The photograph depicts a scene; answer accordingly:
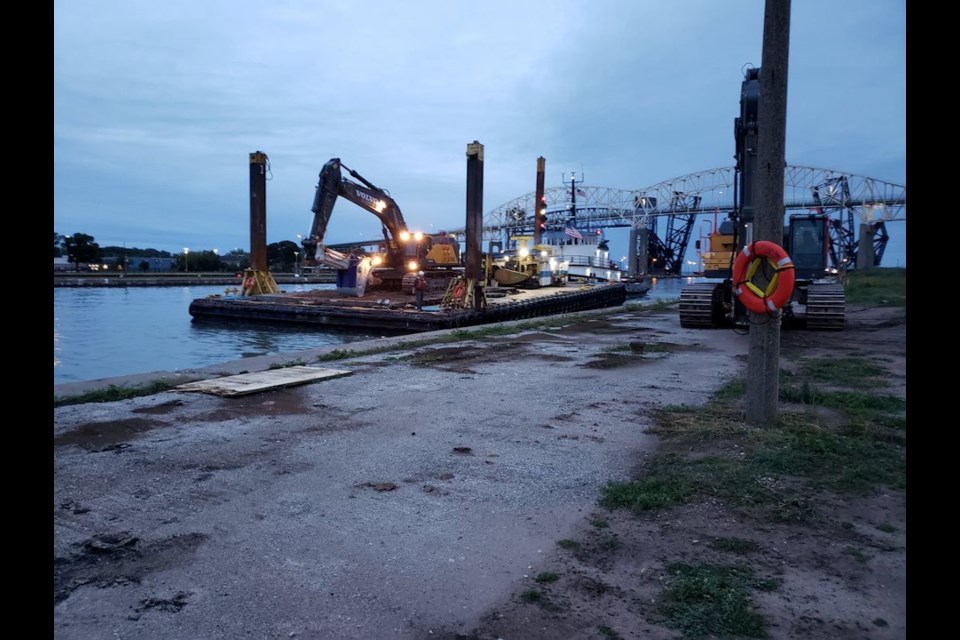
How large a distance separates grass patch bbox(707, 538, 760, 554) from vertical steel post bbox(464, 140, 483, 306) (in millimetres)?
19156

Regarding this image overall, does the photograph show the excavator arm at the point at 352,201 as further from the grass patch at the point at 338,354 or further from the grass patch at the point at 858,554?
the grass patch at the point at 858,554

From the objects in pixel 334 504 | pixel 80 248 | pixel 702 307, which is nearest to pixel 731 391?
pixel 334 504

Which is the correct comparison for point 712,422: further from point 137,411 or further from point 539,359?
point 137,411

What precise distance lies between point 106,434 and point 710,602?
17.3 feet

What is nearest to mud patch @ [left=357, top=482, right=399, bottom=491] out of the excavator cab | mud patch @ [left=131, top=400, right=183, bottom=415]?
mud patch @ [left=131, top=400, right=183, bottom=415]

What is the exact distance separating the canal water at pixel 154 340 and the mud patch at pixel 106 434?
7.65 m

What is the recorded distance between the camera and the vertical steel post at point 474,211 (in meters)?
22.2

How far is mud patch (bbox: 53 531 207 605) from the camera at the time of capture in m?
3.04

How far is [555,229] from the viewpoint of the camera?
51656 millimetres

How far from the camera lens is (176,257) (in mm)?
99125

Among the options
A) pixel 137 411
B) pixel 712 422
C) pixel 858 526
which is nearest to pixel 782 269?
pixel 712 422

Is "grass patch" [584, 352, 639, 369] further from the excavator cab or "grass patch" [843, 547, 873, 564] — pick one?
"grass patch" [843, 547, 873, 564]

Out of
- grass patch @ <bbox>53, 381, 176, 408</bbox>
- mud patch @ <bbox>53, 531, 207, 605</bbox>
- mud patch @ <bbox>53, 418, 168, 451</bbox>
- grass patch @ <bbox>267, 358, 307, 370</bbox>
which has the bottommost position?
mud patch @ <bbox>53, 531, 207, 605</bbox>
